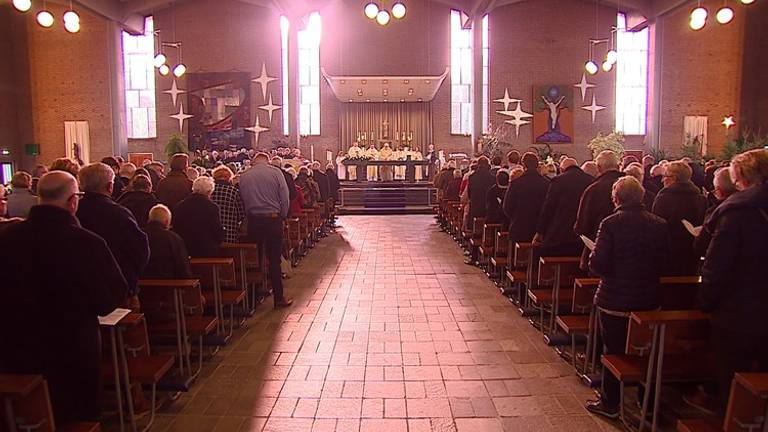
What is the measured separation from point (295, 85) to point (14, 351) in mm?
20333

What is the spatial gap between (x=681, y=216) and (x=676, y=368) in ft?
4.72

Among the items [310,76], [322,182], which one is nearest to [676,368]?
[322,182]

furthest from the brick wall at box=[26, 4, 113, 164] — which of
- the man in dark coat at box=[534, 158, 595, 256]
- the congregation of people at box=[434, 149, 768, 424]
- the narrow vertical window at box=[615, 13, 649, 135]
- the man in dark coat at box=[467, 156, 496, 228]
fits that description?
the congregation of people at box=[434, 149, 768, 424]

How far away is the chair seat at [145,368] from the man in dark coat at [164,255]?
34.6 inches

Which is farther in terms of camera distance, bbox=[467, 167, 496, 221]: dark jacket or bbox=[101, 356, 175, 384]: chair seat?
bbox=[467, 167, 496, 221]: dark jacket

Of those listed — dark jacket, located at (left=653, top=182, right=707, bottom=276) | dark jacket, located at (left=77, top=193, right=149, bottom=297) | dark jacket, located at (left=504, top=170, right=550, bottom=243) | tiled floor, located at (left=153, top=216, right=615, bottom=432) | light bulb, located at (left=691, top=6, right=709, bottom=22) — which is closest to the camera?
dark jacket, located at (left=77, top=193, right=149, bottom=297)

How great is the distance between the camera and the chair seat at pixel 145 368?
138 inches

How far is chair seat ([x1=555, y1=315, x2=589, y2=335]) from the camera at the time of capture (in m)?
4.54

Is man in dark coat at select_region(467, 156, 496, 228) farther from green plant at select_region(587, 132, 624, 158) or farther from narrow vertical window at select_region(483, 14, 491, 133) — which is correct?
narrow vertical window at select_region(483, 14, 491, 133)

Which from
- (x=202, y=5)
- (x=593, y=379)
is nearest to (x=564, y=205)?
(x=593, y=379)

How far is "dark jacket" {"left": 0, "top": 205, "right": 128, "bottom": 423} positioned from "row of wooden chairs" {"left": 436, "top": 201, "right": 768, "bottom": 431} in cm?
256

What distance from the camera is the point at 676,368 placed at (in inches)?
139

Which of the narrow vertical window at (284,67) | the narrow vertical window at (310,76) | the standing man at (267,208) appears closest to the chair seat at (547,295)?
the standing man at (267,208)

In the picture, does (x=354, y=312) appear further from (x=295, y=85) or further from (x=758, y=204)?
(x=295, y=85)
